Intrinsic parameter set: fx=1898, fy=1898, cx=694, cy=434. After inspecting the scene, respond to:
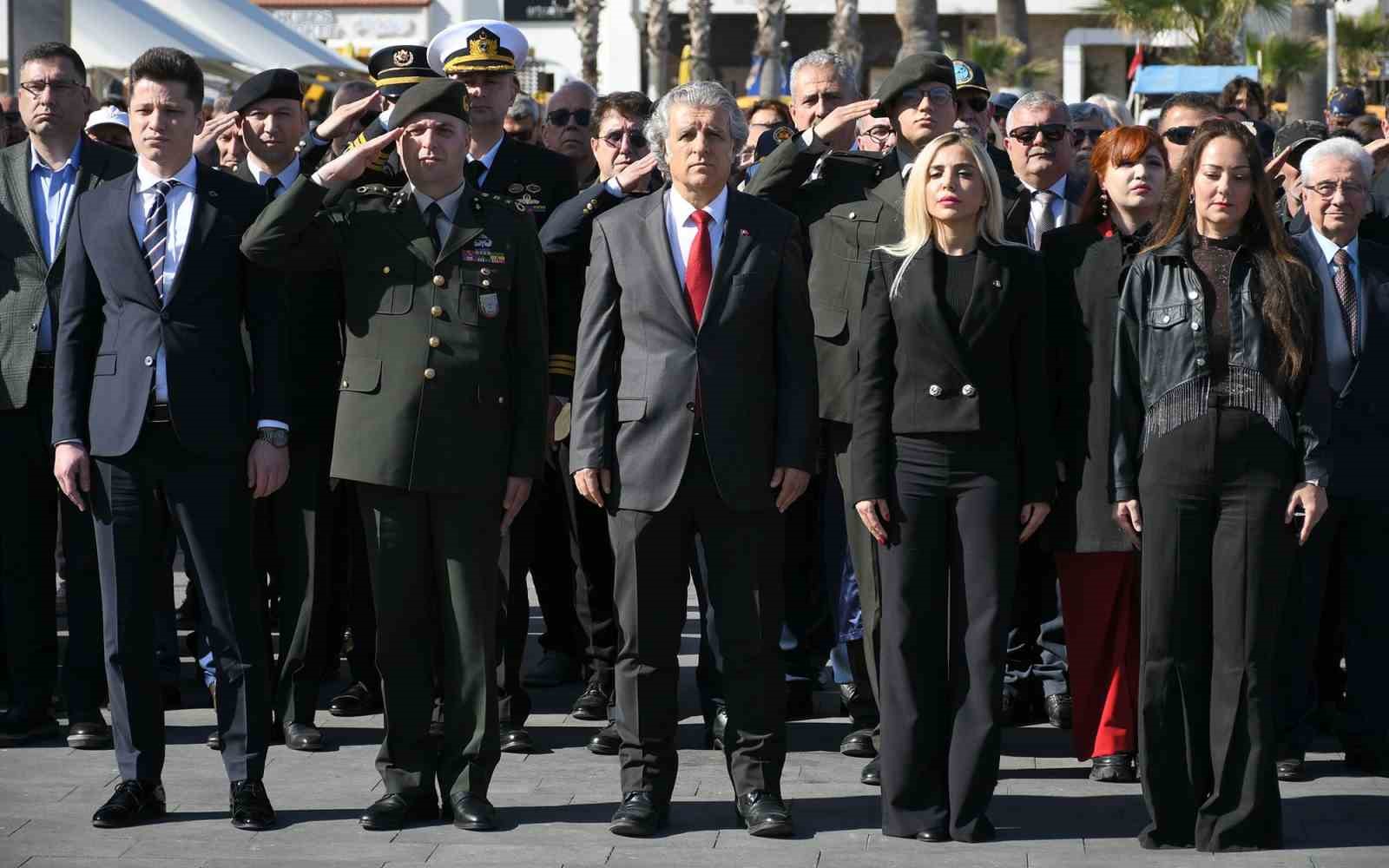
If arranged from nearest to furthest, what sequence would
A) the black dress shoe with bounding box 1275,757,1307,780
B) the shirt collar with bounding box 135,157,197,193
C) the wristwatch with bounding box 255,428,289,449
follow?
the wristwatch with bounding box 255,428,289,449 < the shirt collar with bounding box 135,157,197,193 < the black dress shoe with bounding box 1275,757,1307,780

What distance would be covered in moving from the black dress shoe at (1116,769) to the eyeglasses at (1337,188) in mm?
2076

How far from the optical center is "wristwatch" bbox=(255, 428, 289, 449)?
605cm

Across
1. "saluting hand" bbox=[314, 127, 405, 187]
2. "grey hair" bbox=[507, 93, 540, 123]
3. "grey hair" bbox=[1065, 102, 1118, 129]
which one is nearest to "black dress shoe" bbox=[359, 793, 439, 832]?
"saluting hand" bbox=[314, 127, 405, 187]

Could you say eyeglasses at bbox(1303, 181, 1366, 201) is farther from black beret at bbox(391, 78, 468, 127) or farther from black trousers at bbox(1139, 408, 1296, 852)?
black beret at bbox(391, 78, 468, 127)

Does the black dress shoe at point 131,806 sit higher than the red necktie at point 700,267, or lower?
lower

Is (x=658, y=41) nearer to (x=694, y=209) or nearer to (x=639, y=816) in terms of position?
(x=694, y=209)

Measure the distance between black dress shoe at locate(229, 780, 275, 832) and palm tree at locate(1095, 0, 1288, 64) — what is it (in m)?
31.8

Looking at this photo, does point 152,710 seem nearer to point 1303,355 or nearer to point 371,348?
point 371,348

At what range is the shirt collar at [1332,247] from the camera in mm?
6690

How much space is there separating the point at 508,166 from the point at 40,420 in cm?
200

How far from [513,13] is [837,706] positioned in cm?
5479

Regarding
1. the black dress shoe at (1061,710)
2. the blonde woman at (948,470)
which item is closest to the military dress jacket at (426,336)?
the blonde woman at (948,470)

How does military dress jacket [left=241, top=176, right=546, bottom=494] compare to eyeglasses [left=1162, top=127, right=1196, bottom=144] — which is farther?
eyeglasses [left=1162, top=127, right=1196, bottom=144]

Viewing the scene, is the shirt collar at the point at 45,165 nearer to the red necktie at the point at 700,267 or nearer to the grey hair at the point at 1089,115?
the red necktie at the point at 700,267
